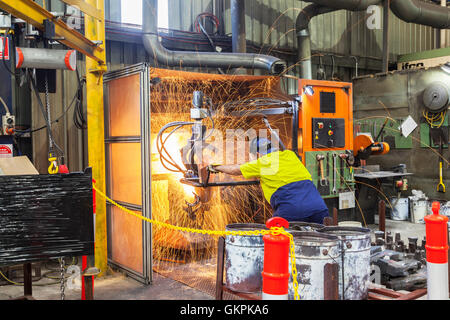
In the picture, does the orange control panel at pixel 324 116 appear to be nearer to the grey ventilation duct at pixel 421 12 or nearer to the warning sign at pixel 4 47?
the grey ventilation duct at pixel 421 12

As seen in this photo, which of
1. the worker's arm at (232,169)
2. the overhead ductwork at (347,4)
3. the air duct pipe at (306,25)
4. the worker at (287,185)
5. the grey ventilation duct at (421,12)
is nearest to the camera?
the worker at (287,185)

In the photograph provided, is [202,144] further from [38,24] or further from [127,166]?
[38,24]

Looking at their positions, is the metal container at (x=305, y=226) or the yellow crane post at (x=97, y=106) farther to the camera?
the yellow crane post at (x=97, y=106)

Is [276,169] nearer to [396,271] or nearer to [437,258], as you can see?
[396,271]

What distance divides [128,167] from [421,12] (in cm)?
762

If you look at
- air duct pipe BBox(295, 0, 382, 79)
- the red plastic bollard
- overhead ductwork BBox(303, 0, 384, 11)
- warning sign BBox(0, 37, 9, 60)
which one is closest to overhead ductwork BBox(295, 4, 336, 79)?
air duct pipe BBox(295, 0, 382, 79)

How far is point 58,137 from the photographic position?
20.1 ft

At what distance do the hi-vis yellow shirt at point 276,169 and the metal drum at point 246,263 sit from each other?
132 centimetres

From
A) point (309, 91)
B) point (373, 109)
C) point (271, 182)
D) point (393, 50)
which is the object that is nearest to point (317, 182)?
point (309, 91)

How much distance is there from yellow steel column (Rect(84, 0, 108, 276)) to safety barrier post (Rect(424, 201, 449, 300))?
11.6ft

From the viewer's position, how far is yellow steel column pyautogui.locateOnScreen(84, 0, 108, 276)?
5164 millimetres

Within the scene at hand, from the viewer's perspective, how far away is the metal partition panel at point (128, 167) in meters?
4.87

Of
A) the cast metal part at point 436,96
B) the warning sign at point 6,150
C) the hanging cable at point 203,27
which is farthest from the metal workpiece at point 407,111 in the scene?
the warning sign at point 6,150
